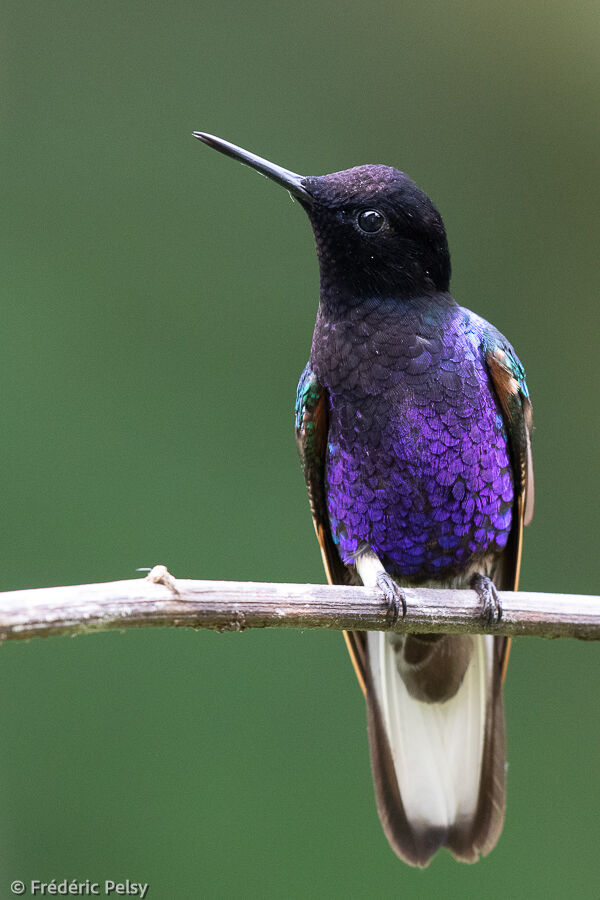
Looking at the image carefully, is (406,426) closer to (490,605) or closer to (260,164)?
(490,605)

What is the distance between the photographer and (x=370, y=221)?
2.43m

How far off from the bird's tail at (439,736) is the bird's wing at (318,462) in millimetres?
144

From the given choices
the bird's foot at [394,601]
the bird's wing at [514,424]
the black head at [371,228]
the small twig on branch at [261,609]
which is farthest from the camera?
the bird's wing at [514,424]

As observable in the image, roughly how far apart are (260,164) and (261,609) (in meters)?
1.02

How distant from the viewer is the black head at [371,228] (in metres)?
2.42

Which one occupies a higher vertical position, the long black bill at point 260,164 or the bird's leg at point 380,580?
the long black bill at point 260,164

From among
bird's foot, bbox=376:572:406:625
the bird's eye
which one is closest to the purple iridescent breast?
the bird's eye

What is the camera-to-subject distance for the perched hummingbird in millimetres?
2451

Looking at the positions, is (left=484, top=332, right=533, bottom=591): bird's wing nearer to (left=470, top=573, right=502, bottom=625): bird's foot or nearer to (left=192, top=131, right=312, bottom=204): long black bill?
(left=470, top=573, right=502, bottom=625): bird's foot

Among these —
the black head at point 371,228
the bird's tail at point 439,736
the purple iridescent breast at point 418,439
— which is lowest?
the bird's tail at point 439,736

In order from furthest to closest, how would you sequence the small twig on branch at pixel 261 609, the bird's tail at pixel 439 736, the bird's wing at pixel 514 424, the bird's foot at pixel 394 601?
the bird's tail at pixel 439 736 → the bird's wing at pixel 514 424 → the bird's foot at pixel 394 601 → the small twig on branch at pixel 261 609

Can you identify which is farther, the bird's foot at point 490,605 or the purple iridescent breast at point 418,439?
the purple iridescent breast at point 418,439

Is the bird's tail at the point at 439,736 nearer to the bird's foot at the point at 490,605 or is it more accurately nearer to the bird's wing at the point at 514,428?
the bird's wing at the point at 514,428

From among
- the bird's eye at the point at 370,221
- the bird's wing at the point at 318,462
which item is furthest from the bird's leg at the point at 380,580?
the bird's eye at the point at 370,221
